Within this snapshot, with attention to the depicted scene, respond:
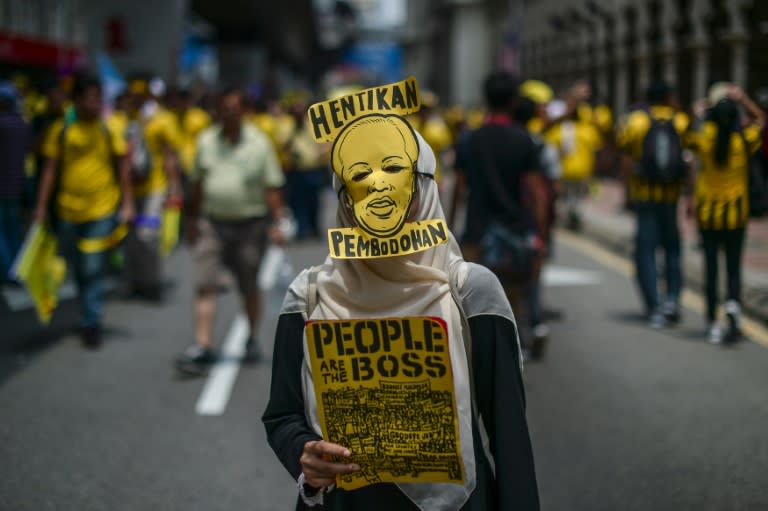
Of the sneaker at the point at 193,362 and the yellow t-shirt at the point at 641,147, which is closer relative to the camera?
the sneaker at the point at 193,362

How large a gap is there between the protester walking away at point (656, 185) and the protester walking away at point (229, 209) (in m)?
3.21

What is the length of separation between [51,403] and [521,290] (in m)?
2.96

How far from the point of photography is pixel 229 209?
7.49m

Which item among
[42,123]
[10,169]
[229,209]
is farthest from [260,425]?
[42,123]

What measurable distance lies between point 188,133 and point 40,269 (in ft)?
20.4

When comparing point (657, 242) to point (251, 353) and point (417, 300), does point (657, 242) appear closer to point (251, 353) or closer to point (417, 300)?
point (251, 353)

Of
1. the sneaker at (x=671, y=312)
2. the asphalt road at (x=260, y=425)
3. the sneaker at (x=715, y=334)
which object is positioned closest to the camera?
the asphalt road at (x=260, y=425)

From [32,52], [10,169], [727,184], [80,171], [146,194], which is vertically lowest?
[146,194]

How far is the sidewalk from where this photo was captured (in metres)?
10.2

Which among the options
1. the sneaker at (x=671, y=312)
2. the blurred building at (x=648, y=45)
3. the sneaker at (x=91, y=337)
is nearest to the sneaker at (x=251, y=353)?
the sneaker at (x=91, y=337)

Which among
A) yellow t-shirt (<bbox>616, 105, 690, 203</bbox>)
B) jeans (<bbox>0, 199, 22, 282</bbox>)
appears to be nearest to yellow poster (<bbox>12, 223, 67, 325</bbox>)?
jeans (<bbox>0, 199, 22, 282</bbox>)

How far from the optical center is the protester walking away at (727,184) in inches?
329

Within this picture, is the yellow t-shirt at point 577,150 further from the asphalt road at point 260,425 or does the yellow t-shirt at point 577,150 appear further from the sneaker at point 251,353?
the sneaker at point 251,353

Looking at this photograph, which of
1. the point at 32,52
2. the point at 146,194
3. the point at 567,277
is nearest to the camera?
the point at 146,194
